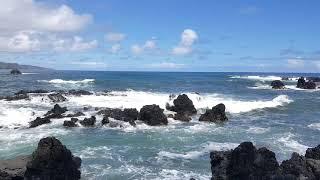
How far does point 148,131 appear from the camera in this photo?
34.2 metres

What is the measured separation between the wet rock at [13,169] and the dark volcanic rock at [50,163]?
1.42ft

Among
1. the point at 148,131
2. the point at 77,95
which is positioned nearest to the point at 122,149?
the point at 148,131

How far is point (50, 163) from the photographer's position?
755 inches

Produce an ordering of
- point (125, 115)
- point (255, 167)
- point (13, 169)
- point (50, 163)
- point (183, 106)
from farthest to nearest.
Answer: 1. point (183, 106)
2. point (125, 115)
3. point (13, 169)
4. point (50, 163)
5. point (255, 167)

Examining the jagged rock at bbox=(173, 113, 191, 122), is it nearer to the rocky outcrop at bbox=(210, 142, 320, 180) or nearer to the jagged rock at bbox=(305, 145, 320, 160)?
the jagged rock at bbox=(305, 145, 320, 160)

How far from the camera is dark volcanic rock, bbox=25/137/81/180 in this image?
19.0 metres

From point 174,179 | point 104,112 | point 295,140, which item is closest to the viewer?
point 174,179

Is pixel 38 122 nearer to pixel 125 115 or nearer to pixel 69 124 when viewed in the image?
pixel 69 124

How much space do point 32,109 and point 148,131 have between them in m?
14.8

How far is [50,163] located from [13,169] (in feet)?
5.26

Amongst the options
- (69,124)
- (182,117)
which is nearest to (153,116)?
(182,117)

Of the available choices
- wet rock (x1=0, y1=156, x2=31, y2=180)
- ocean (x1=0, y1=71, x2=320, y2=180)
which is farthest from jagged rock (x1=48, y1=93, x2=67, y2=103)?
wet rock (x1=0, y1=156, x2=31, y2=180)

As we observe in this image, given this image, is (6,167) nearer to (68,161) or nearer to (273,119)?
(68,161)

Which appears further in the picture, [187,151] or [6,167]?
[187,151]
